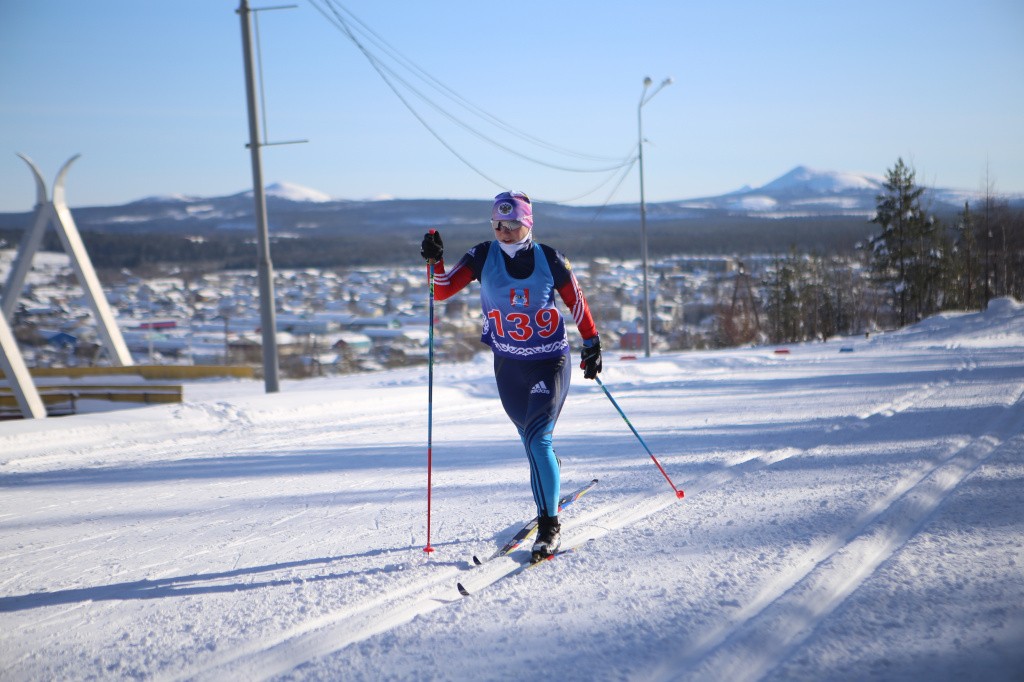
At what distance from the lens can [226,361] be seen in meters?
22.9

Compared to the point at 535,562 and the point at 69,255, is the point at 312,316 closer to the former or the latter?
the point at 69,255

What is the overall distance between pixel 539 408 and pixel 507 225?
1.04m

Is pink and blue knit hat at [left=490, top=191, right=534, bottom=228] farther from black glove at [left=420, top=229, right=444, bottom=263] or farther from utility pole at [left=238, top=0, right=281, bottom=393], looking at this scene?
utility pole at [left=238, top=0, right=281, bottom=393]

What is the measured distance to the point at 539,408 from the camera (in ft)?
12.1

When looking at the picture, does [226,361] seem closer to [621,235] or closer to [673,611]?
[673,611]

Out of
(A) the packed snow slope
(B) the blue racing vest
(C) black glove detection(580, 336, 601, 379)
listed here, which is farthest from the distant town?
(B) the blue racing vest

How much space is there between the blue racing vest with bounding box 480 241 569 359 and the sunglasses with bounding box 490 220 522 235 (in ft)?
0.40

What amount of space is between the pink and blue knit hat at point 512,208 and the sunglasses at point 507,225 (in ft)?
0.06

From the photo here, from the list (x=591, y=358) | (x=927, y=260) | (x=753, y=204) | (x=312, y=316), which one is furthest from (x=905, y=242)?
(x=753, y=204)

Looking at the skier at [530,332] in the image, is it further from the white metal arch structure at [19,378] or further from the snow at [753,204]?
the snow at [753,204]

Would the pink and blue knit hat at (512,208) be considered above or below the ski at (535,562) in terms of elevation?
above

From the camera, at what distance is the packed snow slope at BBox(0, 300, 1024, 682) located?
8.36 feet

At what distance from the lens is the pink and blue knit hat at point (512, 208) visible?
12.1ft

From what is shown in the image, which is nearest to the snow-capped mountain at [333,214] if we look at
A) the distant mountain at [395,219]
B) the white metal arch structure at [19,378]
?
the distant mountain at [395,219]
